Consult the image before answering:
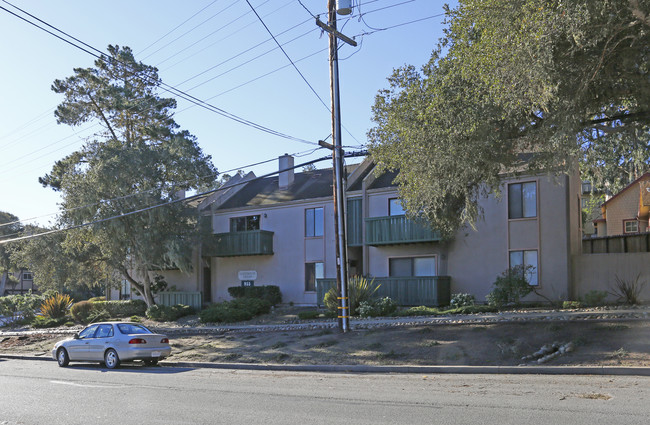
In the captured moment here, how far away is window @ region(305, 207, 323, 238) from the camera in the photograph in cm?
3094

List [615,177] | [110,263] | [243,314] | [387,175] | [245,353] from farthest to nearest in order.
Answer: [615,177], [110,263], [387,175], [243,314], [245,353]

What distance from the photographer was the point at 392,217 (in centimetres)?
2714

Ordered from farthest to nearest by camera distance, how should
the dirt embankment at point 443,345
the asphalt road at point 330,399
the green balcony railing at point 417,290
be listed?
the green balcony railing at point 417,290
the dirt embankment at point 443,345
the asphalt road at point 330,399

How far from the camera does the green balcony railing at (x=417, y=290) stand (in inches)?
1006

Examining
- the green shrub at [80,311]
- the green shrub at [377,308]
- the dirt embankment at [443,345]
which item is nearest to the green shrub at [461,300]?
the green shrub at [377,308]

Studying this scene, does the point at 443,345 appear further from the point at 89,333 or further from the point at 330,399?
the point at 89,333

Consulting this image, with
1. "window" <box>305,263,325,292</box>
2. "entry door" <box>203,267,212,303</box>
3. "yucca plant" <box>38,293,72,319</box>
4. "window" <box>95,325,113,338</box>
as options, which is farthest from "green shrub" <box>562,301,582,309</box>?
"yucca plant" <box>38,293,72,319</box>

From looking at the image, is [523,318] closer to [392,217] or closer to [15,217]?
[392,217]

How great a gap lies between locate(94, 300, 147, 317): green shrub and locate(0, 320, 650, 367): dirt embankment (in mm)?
14494

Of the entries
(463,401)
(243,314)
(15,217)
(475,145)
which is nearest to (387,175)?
(243,314)

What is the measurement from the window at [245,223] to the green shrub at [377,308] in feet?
37.9

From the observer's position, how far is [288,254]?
105 ft

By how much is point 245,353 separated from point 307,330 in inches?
130

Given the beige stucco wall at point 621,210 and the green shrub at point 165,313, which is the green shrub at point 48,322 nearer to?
the green shrub at point 165,313
